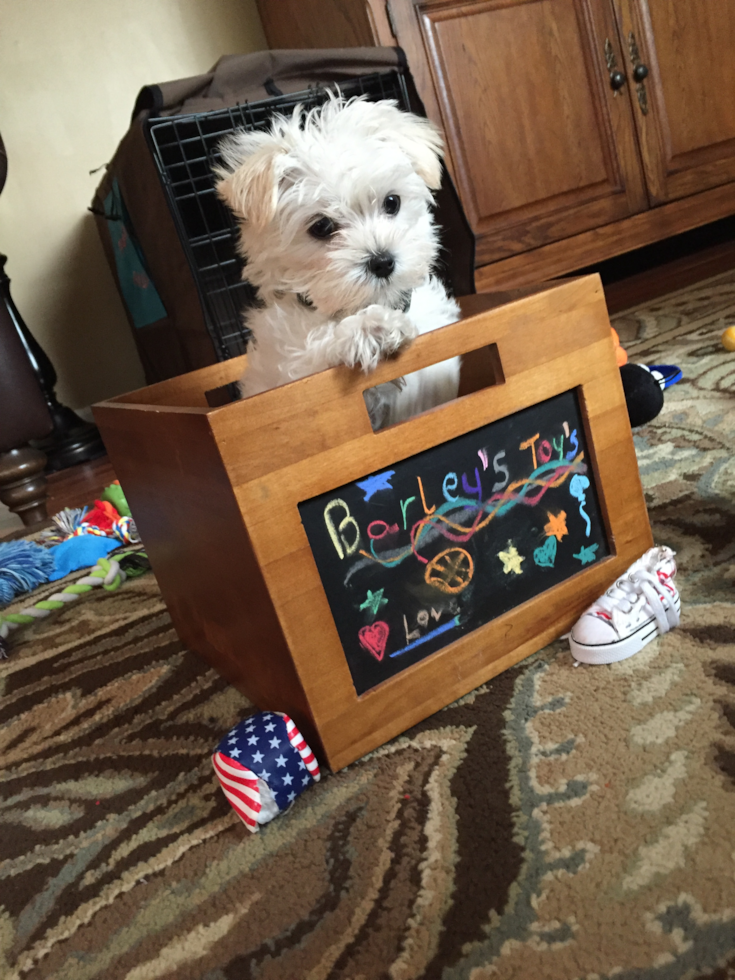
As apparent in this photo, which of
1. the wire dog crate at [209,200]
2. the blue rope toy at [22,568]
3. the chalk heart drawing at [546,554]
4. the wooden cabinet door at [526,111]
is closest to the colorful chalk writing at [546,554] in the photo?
the chalk heart drawing at [546,554]

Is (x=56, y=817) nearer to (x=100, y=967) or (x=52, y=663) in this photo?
(x=100, y=967)

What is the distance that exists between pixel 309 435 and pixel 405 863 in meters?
0.37

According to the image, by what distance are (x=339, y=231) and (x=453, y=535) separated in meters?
0.44

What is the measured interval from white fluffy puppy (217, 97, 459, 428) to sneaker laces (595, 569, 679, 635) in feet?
1.06

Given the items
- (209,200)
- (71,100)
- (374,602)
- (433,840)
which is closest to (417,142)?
(374,602)

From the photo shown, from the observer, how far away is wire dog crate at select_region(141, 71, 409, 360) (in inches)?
61.7

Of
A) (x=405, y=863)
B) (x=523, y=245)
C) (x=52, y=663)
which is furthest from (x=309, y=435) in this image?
(x=523, y=245)

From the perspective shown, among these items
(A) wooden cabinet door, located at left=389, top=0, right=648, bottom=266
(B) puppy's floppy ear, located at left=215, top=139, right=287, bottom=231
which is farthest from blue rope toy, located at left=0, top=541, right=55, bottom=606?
(A) wooden cabinet door, located at left=389, top=0, right=648, bottom=266

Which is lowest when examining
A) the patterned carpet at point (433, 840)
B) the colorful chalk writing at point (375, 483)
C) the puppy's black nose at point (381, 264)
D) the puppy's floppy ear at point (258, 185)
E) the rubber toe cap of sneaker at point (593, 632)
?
the patterned carpet at point (433, 840)

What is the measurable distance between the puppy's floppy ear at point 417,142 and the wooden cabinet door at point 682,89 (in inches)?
61.8

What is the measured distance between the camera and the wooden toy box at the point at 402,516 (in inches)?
27.9

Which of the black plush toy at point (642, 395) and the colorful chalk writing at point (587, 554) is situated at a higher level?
the black plush toy at point (642, 395)

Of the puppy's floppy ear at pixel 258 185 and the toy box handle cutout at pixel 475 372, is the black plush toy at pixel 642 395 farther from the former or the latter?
the puppy's floppy ear at pixel 258 185

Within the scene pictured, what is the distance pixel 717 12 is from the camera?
7.75 ft
